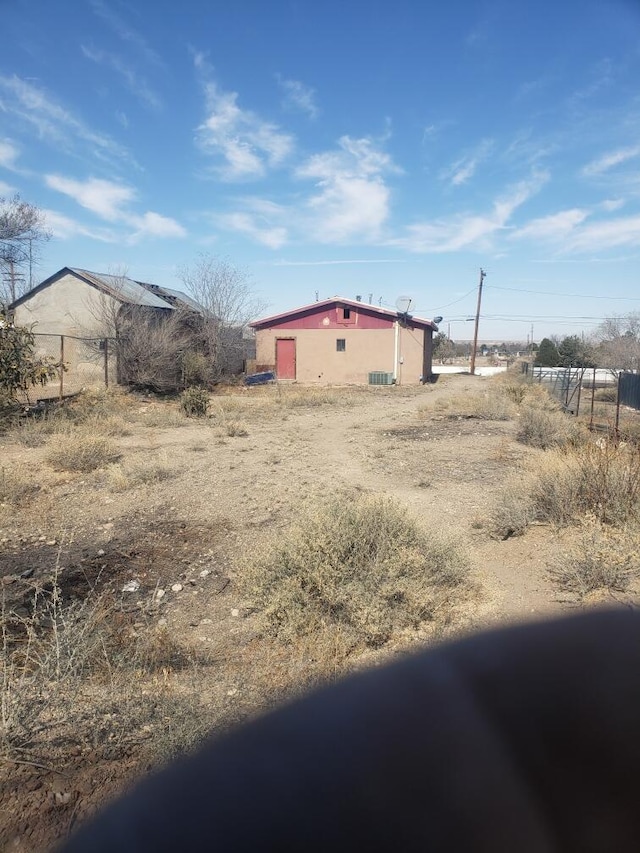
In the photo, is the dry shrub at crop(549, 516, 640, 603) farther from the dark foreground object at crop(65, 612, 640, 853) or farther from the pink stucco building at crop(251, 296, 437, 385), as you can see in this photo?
the pink stucco building at crop(251, 296, 437, 385)

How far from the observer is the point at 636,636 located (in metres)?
1.92

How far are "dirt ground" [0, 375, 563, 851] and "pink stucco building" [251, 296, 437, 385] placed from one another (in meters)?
18.6

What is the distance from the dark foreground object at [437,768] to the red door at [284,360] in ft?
109

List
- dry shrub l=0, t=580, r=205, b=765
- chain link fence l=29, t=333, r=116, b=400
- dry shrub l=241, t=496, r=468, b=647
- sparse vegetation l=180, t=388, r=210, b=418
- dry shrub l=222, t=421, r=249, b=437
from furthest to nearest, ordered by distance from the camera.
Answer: chain link fence l=29, t=333, r=116, b=400, sparse vegetation l=180, t=388, r=210, b=418, dry shrub l=222, t=421, r=249, b=437, dry shrub l=241, t=496, r=468, b=647, dry shrub l=0, t=580, r=205, b=765

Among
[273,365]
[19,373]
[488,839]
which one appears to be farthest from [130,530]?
[273,365]

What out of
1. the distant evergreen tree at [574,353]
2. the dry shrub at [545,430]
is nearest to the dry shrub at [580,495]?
the dry shrub at [545,430]

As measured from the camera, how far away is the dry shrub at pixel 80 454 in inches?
400

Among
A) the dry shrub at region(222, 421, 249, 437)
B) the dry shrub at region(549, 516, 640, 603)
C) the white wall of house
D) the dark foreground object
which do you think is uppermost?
the white wall of house

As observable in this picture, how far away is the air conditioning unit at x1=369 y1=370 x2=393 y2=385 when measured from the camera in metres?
33.9

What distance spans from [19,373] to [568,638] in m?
14.8

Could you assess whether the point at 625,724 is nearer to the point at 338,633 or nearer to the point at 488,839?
the point at 488,839

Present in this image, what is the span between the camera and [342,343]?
112 ft

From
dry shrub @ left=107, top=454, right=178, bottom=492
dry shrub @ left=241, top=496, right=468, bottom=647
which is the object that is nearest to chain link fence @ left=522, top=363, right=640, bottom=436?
dry shrub @ left=107, top=454, right=178, bottom=492

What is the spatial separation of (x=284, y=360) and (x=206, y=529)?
2827cm
